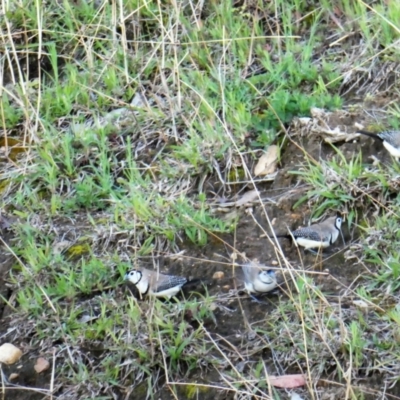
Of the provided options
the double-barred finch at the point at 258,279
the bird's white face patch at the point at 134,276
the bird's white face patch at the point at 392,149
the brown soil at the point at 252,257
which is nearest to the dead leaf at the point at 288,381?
the brown soil at the point at 252,257

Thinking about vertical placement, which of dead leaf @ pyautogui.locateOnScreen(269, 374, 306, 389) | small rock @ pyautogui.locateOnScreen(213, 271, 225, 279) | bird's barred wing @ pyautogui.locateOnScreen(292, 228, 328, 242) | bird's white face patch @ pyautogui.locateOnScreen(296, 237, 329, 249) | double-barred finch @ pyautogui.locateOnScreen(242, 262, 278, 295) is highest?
bird's barred wing @ pyautogui.locateOnScreen(292, 228, 328, 242)

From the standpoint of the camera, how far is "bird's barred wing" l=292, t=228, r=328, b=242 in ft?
15.6

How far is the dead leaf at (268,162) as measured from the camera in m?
5.44

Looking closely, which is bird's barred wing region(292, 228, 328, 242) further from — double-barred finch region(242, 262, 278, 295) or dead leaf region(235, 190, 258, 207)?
dead leaf region(235, 190, 258, 207)

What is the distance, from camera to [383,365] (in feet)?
13.6

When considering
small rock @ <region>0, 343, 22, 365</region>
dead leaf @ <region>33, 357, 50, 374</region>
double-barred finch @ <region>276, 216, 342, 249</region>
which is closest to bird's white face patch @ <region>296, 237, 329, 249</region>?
double-barred finch @ <region>276, 216, 342, 249</region>

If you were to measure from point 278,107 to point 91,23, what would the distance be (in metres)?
1.72

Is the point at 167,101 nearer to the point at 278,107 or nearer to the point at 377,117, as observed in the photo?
the point at 278,107

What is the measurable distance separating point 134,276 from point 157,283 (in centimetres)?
17

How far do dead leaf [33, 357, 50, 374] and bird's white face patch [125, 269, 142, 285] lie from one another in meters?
0.62

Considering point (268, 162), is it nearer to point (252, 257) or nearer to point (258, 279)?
point (252, 257)

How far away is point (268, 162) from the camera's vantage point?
547 cm

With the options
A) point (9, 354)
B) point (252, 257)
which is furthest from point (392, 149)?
point (9, 354)

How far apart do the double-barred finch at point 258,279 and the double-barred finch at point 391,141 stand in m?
1.07
